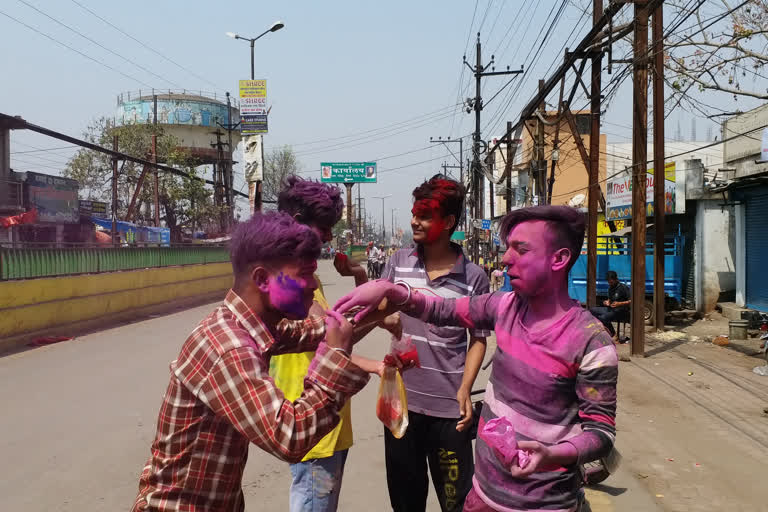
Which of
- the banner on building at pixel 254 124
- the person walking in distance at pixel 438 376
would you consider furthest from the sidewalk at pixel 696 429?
the banner on building at pixel 254 124

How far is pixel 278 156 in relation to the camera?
63.8m

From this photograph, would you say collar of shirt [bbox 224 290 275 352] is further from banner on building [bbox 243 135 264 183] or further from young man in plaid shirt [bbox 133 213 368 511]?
banner on building [bbox 243 135 264 183]

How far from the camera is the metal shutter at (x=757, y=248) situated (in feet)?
46.2

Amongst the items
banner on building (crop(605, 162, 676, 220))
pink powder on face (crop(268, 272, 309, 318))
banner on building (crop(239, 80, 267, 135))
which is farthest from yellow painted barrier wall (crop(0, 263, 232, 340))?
banner on building (crop(605, 162, 676, 220))

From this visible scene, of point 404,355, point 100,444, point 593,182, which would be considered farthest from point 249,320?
point 593,182

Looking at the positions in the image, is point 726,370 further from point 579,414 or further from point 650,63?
point 579,414

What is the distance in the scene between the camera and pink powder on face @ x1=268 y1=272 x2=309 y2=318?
181 centimetres

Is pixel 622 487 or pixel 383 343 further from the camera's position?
pixel 383 343

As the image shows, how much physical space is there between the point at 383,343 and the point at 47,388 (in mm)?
5560

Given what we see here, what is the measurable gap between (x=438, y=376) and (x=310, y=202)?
3.55ft

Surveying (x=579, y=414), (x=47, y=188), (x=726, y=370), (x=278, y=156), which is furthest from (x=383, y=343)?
(x=278, y=156)

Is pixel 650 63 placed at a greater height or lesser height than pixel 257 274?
greater

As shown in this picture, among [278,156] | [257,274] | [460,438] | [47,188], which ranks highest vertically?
[278,156]

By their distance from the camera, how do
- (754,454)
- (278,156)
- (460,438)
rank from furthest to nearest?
(278,156)
(754,454)
(460,438)
